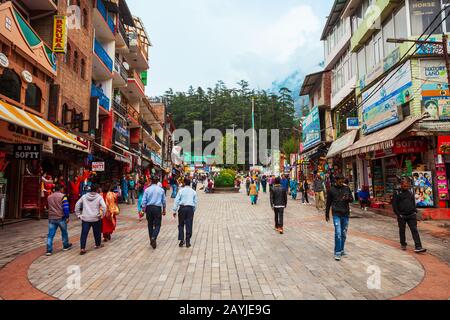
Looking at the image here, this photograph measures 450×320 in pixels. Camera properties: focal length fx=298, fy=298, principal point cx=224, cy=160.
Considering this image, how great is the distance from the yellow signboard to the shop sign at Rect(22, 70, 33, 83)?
2.39 meters

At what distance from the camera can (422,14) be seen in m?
13.9

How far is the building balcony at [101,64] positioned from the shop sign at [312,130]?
57.9 ft

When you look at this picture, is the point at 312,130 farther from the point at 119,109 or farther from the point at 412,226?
the point at 412,226

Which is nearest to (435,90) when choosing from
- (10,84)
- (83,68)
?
(10,84)

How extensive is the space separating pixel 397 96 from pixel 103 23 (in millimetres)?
18091

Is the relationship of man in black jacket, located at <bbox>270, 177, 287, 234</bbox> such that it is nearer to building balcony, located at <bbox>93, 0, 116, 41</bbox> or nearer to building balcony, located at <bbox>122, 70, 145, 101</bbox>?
building balcony, located at <bbox>93, 0, 116, 41</bbox>

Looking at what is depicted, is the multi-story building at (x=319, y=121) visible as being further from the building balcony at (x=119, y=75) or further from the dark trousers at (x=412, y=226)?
the dark trousers at (x=412, y=226)

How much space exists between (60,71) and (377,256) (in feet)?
49.9

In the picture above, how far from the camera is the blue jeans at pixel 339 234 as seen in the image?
20.8 ft

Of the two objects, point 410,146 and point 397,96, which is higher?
point 397,96

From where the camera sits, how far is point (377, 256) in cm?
666

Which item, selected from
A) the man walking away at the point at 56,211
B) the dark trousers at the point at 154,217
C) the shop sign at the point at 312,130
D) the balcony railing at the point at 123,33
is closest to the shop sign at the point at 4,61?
the man walking away at the point at 56,211

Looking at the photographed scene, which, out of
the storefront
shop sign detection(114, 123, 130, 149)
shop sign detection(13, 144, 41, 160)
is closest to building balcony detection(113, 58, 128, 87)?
shop sign detection(114, 123, 130, 149)
